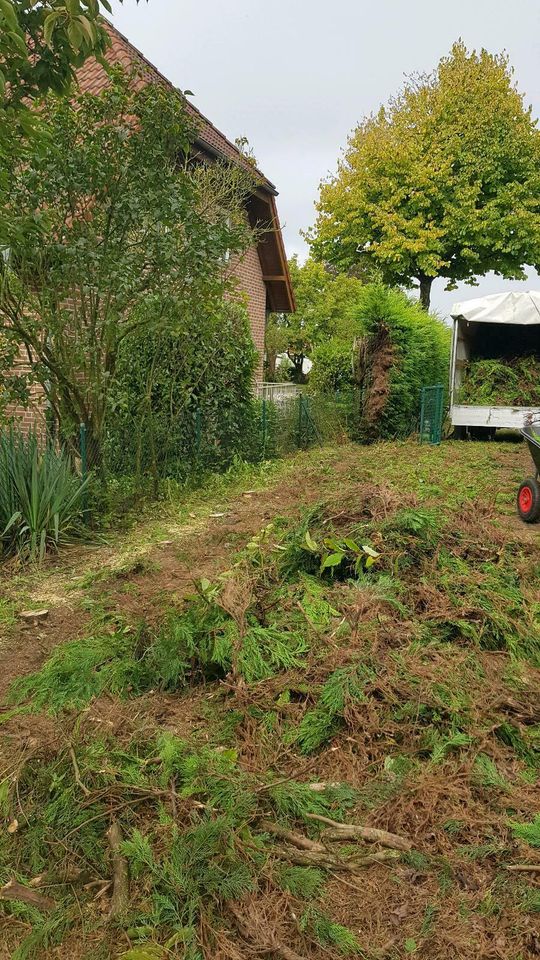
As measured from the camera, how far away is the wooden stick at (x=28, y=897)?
2258 mm

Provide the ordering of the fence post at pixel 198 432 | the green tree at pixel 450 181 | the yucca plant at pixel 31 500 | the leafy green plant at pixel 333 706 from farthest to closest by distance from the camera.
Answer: the green tree at pixel 450 181, the fence post at pixel 198 432, the yucca plant at pixel 31 500, the leafy green plant at pixel 333 706

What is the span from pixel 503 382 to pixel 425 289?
14882mm

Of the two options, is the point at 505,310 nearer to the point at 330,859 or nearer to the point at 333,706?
the point at 333,706

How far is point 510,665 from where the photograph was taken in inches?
145

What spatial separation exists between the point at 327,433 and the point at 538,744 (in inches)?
478

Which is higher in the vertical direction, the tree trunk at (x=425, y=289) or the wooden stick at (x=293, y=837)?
the tree trunk at (x=425, y=289)

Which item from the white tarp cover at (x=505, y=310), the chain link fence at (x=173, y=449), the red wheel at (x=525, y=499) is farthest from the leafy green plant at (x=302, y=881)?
the white tarp cover at (x=505, y=310)

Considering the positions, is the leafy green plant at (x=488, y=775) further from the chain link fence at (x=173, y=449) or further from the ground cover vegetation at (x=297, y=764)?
the chain link fence at (x=173, y=449)

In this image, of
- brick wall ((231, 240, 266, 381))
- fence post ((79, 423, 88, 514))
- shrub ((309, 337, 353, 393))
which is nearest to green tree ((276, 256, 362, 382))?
brick wall ((231, 240, 266, 381))

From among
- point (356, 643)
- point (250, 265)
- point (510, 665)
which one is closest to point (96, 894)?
point (356, 643)

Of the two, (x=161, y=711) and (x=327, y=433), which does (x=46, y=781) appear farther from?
(x=327, y=433)

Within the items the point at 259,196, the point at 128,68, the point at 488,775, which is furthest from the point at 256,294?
the point at 488,775

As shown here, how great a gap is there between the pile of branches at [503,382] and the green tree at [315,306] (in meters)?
16.0

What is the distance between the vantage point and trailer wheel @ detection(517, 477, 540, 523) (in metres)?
7.73
